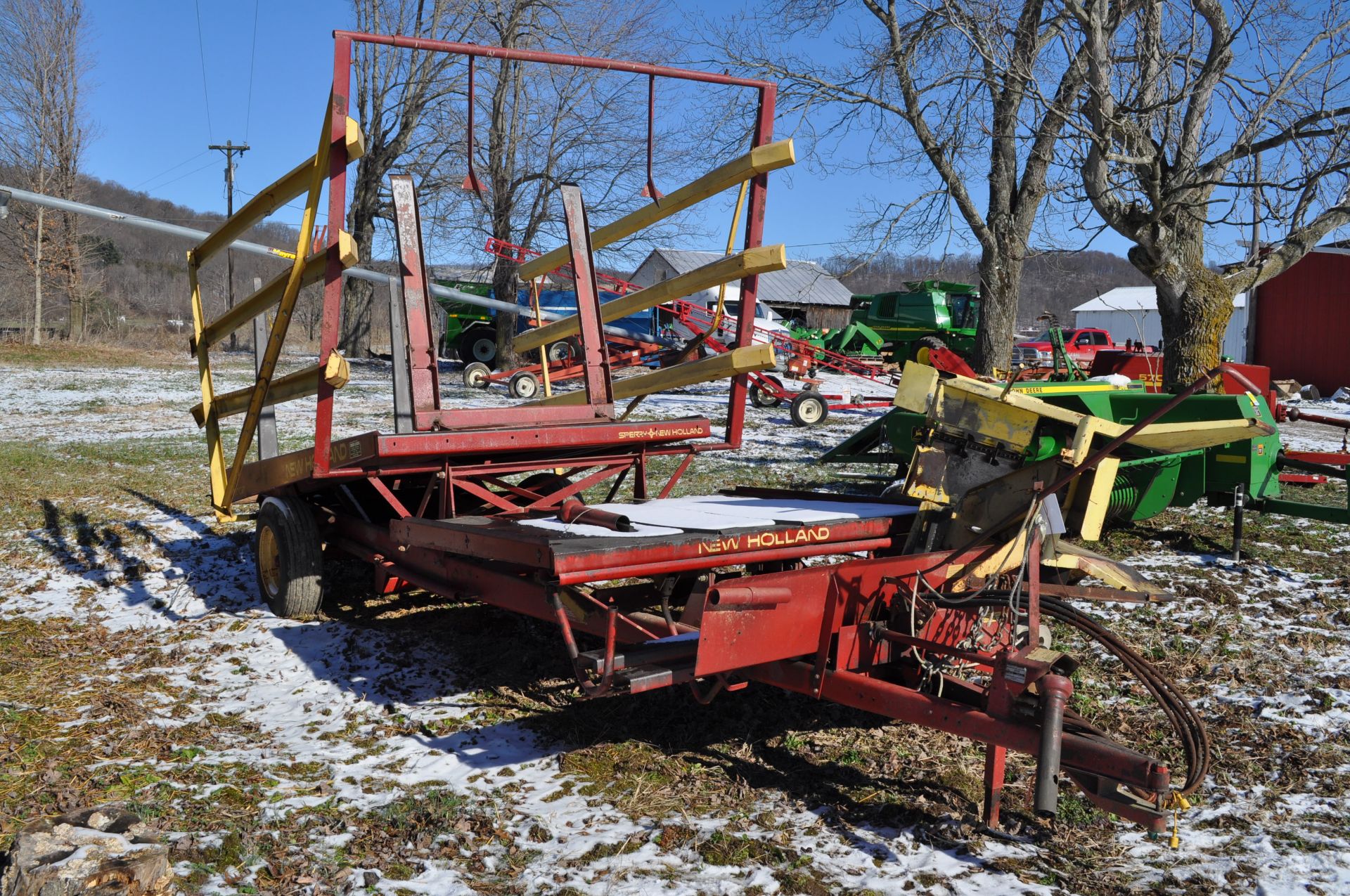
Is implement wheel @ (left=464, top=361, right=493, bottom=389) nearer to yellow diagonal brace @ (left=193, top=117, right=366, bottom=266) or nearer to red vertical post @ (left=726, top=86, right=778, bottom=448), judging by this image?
yellow diagonal brace @ (left=193, top=117, right=366, bottom=266)

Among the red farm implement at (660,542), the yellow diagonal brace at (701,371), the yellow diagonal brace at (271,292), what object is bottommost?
the red farm implement at (660,542)

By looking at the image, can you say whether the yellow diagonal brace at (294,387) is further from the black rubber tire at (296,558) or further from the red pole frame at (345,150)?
the black rubber tire at (296,558)

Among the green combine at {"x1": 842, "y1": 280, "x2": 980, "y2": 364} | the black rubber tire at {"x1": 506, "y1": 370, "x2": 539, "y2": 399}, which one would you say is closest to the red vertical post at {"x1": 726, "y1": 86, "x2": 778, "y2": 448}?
the black rubber tire at {"x1": 506, "y1": 370, "x2": 539, "y2": 399}

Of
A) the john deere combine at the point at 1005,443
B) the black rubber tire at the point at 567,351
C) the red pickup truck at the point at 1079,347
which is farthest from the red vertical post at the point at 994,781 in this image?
the red pickup truck at the point at 1079,347

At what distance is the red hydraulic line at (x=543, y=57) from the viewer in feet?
14.1

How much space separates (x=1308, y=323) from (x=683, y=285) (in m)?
25.6

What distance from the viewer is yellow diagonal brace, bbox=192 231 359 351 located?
14.1ft

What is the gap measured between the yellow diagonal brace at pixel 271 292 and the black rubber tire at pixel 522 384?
1178 centimetres

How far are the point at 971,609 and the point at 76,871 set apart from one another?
2942 mm

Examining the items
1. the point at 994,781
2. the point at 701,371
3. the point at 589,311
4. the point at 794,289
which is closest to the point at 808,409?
the point at 589,311

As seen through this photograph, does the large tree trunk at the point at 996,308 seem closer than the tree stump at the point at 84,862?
No

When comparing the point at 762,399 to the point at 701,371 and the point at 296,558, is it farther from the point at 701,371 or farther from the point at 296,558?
the point at 701,371

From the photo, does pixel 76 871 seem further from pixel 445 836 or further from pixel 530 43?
pixel 530 43

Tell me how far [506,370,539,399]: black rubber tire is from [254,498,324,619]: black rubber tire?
12263 millimetres
